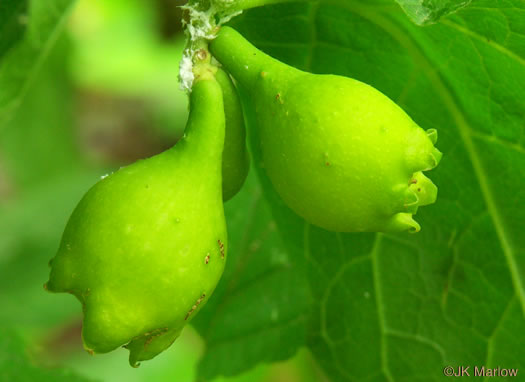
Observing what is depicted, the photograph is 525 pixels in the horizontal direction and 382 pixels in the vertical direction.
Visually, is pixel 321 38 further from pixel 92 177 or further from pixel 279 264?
pixel 92 177

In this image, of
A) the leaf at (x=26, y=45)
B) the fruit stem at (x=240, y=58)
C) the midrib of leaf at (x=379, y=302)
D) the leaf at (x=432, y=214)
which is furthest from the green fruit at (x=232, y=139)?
the leaf at (x=26, y=45)

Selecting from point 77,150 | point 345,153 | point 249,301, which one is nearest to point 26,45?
point 249,301

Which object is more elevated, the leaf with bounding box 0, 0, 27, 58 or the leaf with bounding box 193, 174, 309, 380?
the leaf with bounding box 0, 0, 27, 58

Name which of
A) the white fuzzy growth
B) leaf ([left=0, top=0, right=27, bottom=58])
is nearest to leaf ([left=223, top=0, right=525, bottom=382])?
the white fuzzy growth

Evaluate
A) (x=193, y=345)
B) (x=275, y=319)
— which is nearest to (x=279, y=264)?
(x=275, y=319)

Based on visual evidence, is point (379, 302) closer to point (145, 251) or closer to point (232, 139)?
point (232, 139)

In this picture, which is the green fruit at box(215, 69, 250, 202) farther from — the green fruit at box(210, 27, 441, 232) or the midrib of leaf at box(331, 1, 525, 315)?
the midrib of leaf at box(331, 1, 525, 315)
